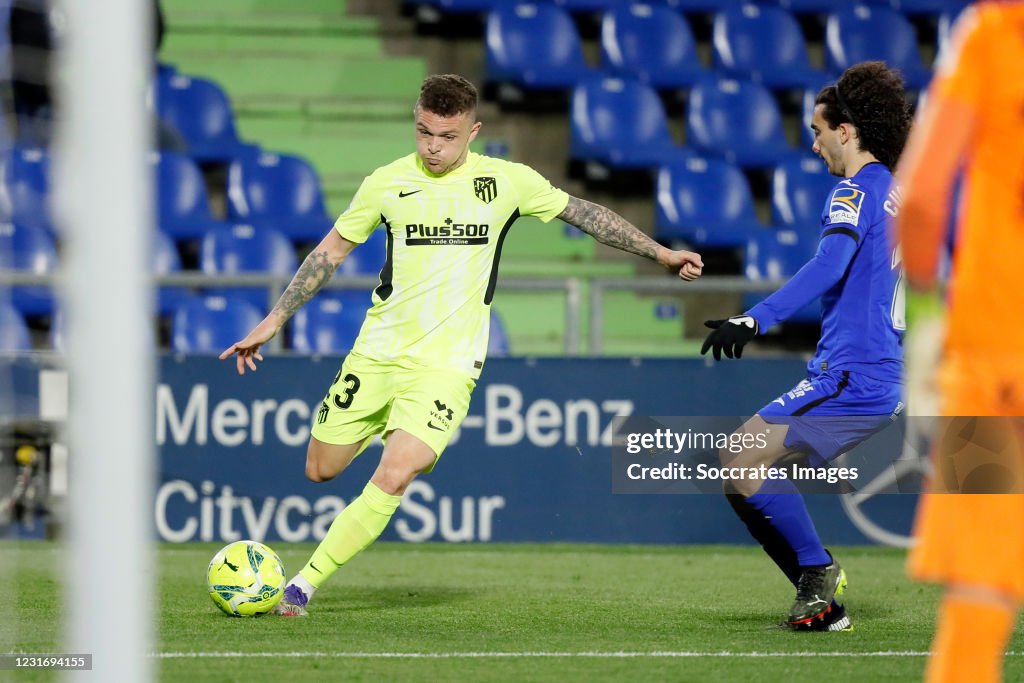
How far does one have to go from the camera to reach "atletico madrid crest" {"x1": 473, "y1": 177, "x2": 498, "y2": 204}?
19.5 feet

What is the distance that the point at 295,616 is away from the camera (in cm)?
575

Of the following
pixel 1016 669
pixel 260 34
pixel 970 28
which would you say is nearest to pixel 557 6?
pixel 260 34

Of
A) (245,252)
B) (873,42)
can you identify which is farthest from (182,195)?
(873,42)

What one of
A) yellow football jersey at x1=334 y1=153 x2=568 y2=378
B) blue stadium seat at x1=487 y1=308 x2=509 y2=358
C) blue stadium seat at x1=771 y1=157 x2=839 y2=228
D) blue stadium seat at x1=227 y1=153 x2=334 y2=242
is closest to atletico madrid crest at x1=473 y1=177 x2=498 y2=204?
yellow football jersey at x1=334 y1=153 x2=568 y2=378

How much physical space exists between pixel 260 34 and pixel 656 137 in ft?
11.5

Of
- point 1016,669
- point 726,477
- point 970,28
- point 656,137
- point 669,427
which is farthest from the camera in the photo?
point 656,137

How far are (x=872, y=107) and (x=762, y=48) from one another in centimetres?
767

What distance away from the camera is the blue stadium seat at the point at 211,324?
9.42m

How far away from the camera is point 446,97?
18.6ft

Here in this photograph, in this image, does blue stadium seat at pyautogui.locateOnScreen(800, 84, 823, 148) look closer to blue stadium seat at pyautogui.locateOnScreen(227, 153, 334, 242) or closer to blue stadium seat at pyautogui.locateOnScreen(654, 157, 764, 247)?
blue stadium seat at pyautogui.locateOnScreen(654, 157, 764, 247)

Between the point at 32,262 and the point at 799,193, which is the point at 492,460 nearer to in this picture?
the point at 32,262

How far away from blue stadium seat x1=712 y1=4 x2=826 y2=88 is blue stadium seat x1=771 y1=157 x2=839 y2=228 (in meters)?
1.13

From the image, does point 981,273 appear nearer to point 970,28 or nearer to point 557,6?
point 970,28

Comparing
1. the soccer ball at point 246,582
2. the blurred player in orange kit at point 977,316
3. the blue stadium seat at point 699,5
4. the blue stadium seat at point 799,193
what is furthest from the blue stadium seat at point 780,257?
the blurred player in orange kit at point 977,316
